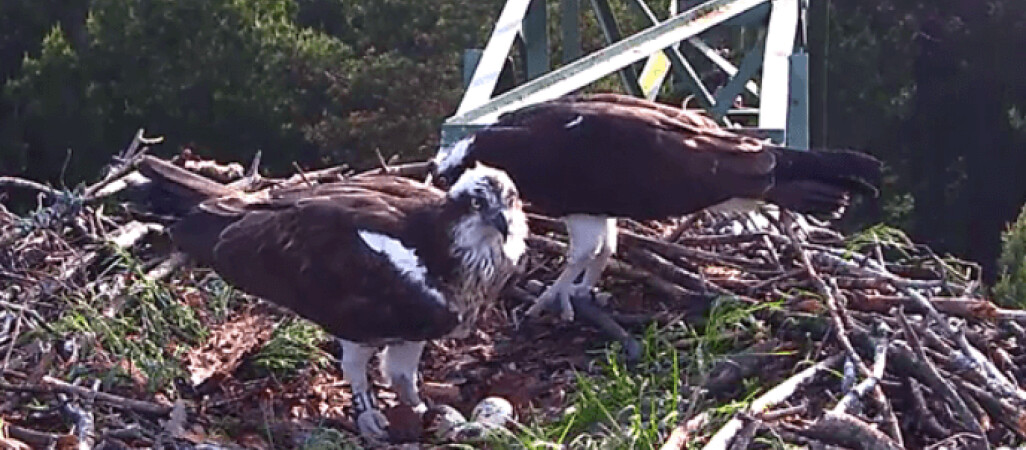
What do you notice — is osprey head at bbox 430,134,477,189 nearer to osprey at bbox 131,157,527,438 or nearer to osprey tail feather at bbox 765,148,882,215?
osprey at bbox 131,157,527,438

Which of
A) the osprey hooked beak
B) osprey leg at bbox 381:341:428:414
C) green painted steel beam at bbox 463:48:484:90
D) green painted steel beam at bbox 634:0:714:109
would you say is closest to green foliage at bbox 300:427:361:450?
osprey leg at bbox 381:341:428:414

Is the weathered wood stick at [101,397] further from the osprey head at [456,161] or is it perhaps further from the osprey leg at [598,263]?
the osprey leg at [598,263]

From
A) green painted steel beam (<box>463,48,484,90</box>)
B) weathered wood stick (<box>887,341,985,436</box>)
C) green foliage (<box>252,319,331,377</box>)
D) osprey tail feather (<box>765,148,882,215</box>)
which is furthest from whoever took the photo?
green painted steel beam (<box>463,48,484,90</box>)

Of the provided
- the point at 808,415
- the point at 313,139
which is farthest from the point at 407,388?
the point at 313,139

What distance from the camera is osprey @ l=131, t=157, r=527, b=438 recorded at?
4.39 m

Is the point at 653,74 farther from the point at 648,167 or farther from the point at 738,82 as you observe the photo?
the point at 648,167

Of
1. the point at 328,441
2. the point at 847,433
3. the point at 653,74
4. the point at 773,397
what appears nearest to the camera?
the point at 847,433

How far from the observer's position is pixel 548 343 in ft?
16.8

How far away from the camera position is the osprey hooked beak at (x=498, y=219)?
4.34 meters

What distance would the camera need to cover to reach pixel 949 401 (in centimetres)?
428

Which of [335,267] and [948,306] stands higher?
[335,267]

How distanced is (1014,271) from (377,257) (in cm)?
907

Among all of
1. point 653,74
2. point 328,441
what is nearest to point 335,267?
point 328,441

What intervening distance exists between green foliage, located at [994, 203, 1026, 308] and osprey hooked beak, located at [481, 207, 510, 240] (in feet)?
21.4
